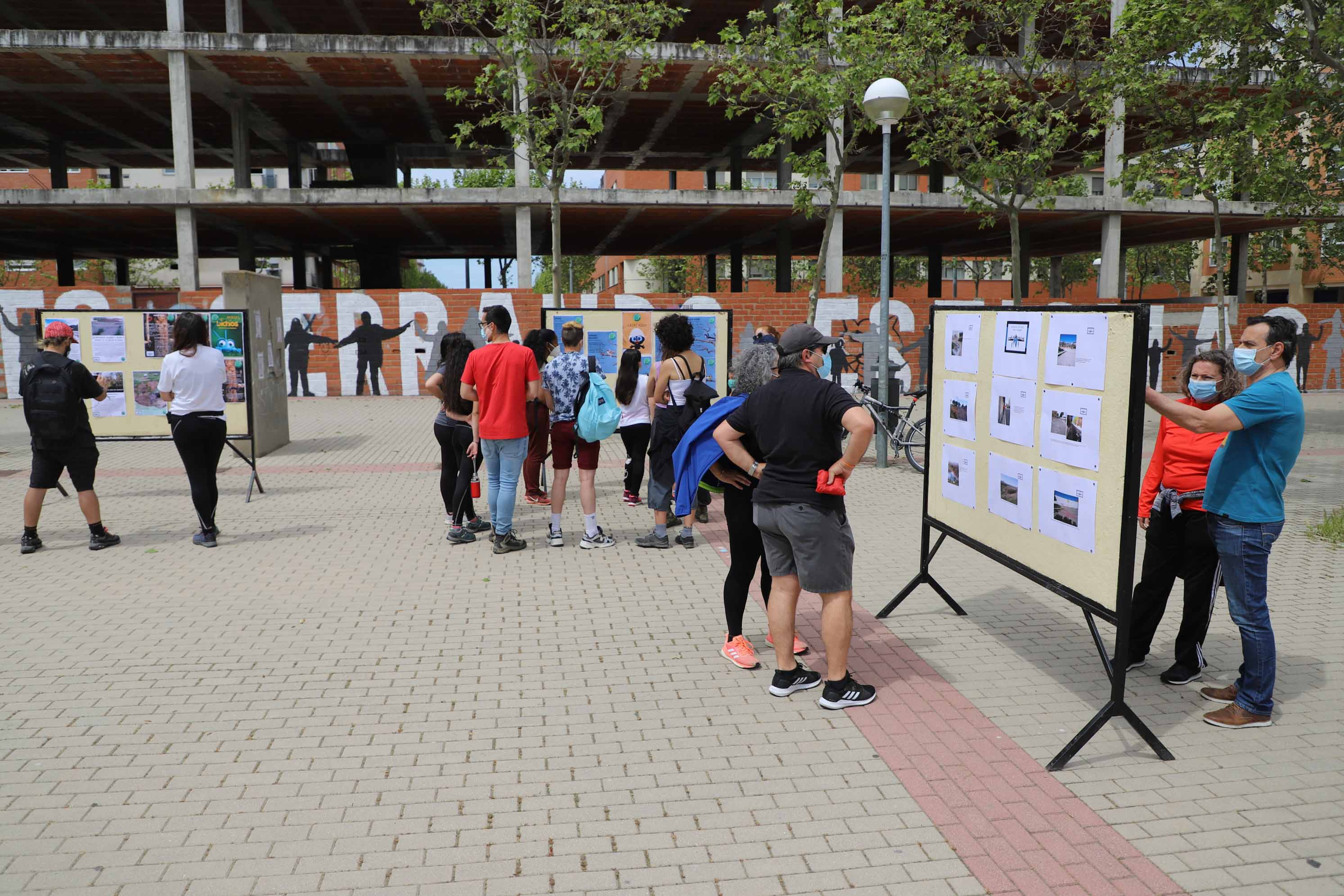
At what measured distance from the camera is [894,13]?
1456cm

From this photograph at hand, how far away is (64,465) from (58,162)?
1075 inches

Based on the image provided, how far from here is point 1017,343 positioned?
480 centimetres

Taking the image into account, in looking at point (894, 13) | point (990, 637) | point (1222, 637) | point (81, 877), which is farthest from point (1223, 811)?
point (894, 13)

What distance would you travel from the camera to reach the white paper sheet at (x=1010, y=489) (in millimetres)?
4781

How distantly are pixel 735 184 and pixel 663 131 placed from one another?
9.07 ft

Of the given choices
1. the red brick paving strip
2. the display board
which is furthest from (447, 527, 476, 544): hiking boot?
the red brick paving strip

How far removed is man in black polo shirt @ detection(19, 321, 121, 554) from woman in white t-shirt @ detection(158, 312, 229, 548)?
65cm

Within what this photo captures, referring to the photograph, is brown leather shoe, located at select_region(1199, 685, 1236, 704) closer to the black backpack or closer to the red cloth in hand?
the red cloth in hand

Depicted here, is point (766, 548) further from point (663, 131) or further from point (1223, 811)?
point (663, 131)

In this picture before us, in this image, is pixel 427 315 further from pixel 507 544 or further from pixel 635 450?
pixel 507 544

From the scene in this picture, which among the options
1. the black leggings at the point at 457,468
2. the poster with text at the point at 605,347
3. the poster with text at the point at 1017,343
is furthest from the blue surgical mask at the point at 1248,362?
the poster with text at the point at 605,347

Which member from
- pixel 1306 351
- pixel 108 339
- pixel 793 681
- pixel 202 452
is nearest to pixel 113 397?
pixel 108 339

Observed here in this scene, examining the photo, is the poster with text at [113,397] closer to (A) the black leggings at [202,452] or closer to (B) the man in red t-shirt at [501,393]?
(A) the black leggings at [202,452]

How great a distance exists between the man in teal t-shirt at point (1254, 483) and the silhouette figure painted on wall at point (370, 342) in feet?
63.7
